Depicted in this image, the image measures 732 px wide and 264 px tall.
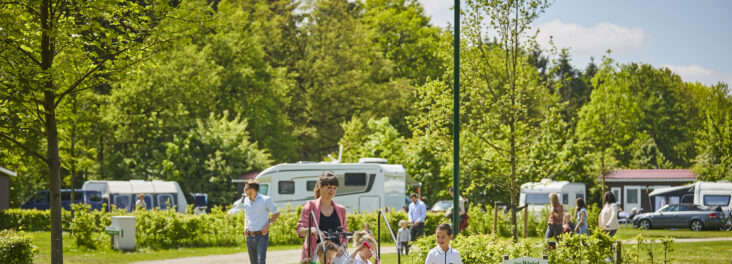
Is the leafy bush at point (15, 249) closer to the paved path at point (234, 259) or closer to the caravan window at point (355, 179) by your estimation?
the paved path at point (234, 259)

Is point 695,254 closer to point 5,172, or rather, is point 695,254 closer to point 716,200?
point 716,200

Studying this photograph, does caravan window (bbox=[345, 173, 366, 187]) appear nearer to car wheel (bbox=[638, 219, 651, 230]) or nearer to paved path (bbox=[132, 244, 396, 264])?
paved path (bbox=[132, 244, 396, 264])

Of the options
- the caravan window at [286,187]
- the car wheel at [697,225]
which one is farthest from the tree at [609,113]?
the caravan window at [286,187]

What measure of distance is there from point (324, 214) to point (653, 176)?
1689 inches

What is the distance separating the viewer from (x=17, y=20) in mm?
10859

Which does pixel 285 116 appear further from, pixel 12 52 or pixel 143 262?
pixel 12 52

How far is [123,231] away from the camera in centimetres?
2139

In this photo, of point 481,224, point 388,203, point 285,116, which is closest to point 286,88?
point 285,116

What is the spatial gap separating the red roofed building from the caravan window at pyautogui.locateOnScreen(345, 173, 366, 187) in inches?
896

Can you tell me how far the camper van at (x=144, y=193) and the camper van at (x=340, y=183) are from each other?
830cm

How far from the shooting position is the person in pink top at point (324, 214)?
357 inches

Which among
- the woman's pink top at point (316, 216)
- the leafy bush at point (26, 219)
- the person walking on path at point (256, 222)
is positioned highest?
the woman's pink top at point (316, 216)

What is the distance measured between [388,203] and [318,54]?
21705 mm

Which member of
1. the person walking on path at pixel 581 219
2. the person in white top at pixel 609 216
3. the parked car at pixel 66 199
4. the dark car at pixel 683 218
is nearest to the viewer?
the person in white top at pixel 609 216
